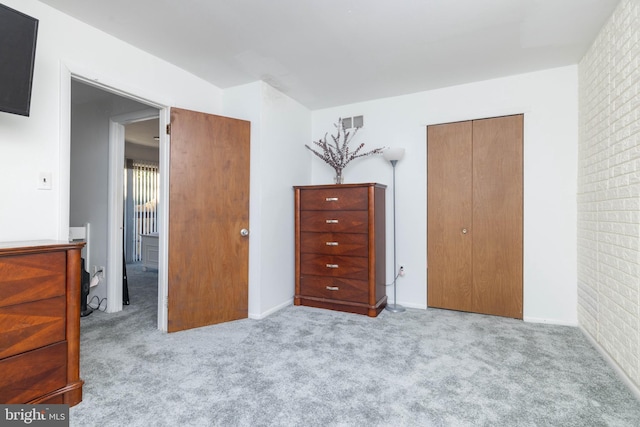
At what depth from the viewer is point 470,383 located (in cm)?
187

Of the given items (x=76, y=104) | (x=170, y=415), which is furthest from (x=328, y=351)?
(x=76, y=104)

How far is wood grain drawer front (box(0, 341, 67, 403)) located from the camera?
141 cm

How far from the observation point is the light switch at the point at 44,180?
6.25ft

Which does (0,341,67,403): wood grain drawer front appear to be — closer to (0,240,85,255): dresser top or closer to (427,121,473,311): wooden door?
(0,240,85,255): dresser top

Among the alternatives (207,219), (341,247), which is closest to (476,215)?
(341,247)

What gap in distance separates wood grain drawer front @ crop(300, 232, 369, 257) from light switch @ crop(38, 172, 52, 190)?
2.17m

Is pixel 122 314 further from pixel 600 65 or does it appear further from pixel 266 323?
pixel 600 65

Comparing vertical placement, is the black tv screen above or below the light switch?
above

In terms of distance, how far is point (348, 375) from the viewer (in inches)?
77.4

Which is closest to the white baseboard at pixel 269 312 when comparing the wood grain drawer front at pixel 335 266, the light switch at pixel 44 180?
the wood grain drawer front at pixel 335 266

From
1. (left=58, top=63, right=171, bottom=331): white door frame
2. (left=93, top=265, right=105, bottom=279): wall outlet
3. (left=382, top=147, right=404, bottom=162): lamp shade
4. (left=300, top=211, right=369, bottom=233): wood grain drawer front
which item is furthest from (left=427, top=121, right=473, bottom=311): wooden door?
(left=93, top=265, right=105, bottom=279): wall outlet

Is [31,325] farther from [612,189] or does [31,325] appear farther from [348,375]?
[612,189]

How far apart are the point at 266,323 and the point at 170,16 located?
2.53 meters

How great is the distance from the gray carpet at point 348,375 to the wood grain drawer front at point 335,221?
2.99 feet
